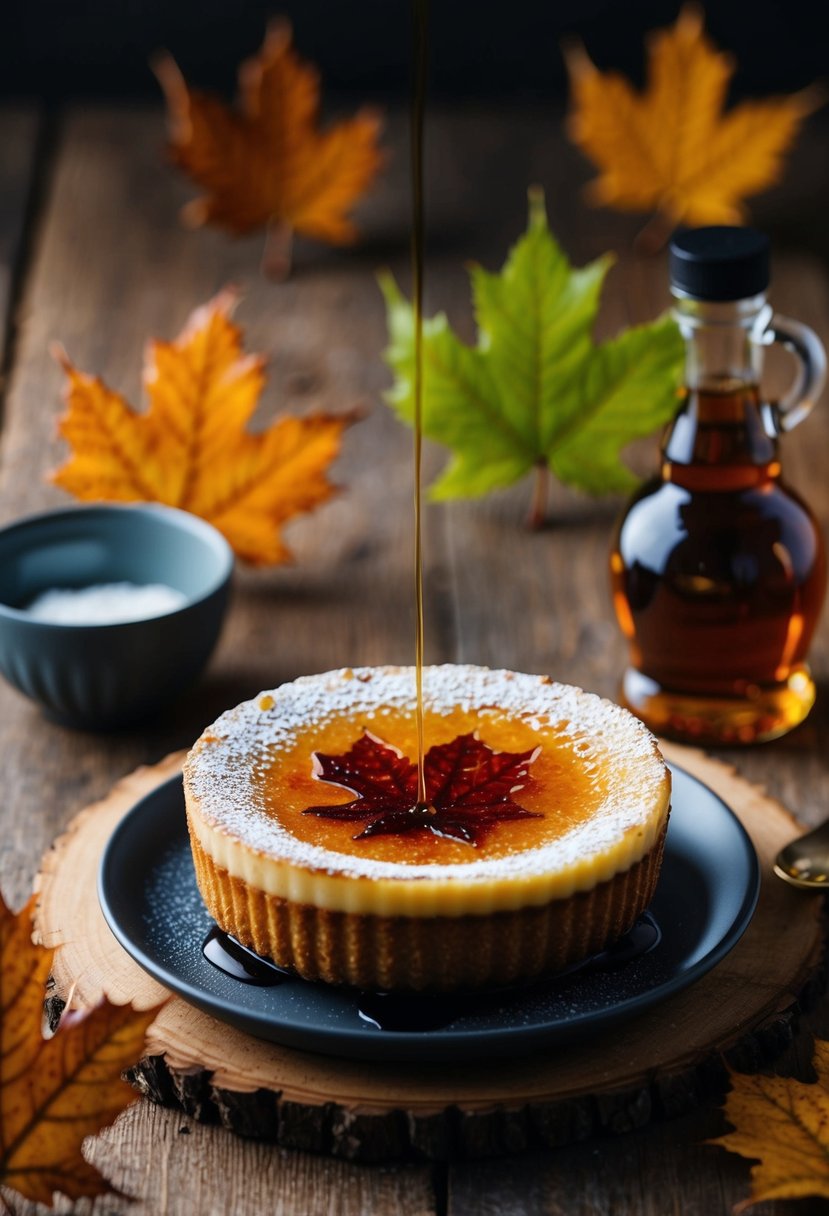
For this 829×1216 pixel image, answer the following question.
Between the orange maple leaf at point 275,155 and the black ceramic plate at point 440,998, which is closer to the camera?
the black ceramic plate at point 440,998

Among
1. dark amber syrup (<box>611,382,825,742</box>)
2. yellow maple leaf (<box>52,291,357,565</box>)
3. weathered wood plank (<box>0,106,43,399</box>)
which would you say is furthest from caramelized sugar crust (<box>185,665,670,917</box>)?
weathered wood plank (<box>0,106,43,399</box>)

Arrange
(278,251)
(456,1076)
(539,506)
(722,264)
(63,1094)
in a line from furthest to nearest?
1. (278,251)
2. (539,506)
3. (722,264)
4. (456,1076)
5. (63,1094)

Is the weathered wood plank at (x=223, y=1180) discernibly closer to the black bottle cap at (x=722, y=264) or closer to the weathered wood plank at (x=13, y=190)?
the black bottle cap at (x=722, y=264)

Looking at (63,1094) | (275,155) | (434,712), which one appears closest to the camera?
(63,1094)

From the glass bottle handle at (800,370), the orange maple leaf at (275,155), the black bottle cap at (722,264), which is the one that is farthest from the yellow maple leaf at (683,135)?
the black bottle cap at (722,264)

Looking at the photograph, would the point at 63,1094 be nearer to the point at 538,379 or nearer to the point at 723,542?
the point at 723,542

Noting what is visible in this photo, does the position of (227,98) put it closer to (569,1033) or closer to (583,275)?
(583,275)

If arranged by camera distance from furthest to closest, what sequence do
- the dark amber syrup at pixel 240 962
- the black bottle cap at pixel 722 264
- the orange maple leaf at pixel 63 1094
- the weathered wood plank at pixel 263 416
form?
1. the black bottle cap at pixel 722 264
2. the dark amber syrup at pixel 240 962
3. the weathered wood plank at pixel 263 416
4. the orange maple leaf at pixel 63 1094

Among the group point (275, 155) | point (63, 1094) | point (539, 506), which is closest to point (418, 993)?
point (63, 1094)
